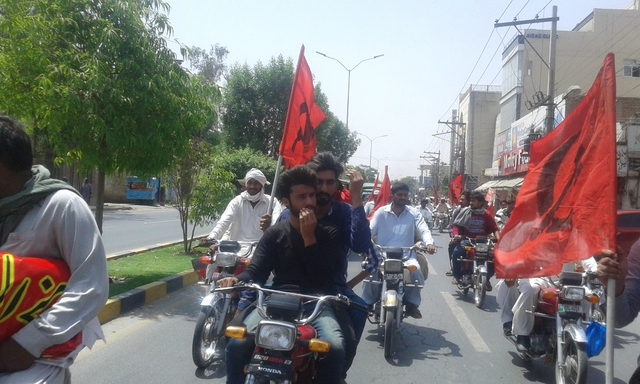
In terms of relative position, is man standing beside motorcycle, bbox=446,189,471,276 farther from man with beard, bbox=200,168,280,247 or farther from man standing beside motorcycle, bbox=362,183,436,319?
man with beard, bbox=200,168,280,247

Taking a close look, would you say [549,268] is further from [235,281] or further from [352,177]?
[235,281]

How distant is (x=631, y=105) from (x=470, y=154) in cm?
2597

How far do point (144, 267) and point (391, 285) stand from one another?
18.6 ft

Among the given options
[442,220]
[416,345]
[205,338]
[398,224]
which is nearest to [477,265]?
[398,224]

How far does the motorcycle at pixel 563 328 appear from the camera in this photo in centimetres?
475

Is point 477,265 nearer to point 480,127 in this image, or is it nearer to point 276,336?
point 276,336

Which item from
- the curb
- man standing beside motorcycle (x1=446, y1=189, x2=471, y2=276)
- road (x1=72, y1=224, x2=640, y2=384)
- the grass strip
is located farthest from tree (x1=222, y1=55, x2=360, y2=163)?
road (x1=72, y1=224, x2=640, y2=384)

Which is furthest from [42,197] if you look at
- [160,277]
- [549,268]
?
[160,277]

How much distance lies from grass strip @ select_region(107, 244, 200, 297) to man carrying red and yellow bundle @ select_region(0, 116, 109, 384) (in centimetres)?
582

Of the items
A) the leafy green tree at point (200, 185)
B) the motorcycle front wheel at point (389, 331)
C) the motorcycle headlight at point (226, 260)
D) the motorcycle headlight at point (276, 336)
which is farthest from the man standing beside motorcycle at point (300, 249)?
the leafy green tree at point (200, 185)

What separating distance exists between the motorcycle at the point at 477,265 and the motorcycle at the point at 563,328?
10.7 ft

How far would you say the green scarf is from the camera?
2.32 meters

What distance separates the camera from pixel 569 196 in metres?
3.70

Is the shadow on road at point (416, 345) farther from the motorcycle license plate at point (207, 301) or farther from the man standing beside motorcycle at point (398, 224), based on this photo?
the motorcycle license plate at point (207, 301)
